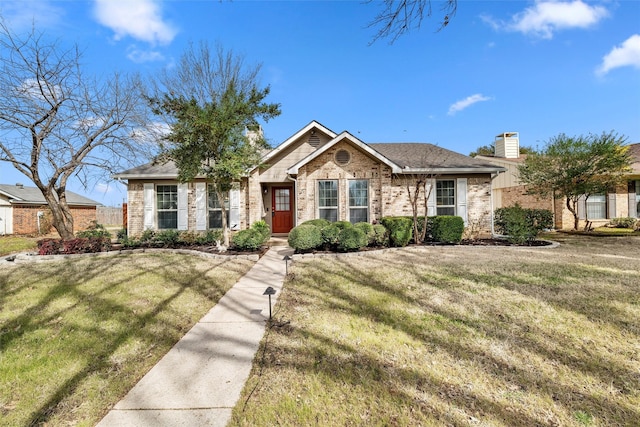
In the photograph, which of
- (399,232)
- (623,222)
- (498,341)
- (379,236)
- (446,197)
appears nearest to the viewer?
(498,341)

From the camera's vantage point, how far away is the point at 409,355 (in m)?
2.95

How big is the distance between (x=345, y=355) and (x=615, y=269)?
6868mm

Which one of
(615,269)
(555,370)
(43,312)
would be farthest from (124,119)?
(615,269)

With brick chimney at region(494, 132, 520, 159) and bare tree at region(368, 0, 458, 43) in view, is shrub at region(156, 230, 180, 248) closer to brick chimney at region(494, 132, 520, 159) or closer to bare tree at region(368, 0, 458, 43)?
bare tree at region(368, 0, 458, 43)

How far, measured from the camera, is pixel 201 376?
103 inches

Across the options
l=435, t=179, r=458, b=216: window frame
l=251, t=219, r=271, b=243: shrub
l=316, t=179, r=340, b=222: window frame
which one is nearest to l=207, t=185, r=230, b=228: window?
l=251, t=219, r=271, b=243: shrub

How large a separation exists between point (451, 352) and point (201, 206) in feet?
34.2

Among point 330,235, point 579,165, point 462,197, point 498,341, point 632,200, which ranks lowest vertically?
point 498,341

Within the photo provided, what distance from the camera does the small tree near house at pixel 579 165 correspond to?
12.1 metres

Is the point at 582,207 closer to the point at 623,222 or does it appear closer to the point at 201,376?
the point at 623,222

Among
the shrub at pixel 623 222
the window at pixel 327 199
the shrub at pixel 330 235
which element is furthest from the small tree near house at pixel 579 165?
the shrub at pixel 330 235

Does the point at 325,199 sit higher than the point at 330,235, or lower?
higher

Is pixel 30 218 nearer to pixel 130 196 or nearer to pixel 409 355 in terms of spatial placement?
pixel 130 196

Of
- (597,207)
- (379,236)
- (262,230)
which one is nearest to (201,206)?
(262,230)
